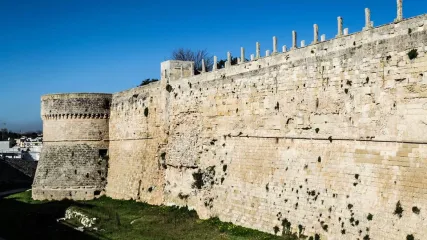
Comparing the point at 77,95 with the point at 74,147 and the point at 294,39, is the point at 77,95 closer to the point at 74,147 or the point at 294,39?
the point at 74,147

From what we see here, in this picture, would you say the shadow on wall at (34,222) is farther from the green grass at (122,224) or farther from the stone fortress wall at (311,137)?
the stone fortress wall at (311,137)

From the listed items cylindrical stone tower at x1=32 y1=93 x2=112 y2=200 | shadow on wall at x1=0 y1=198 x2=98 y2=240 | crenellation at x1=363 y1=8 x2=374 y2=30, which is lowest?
shadow on wall at x1=0 y1=198 x2=98 y2=240

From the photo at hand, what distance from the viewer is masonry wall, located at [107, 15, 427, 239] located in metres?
11.7

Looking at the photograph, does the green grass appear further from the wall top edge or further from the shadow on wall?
the wall top edge

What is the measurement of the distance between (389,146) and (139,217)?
39.5ft

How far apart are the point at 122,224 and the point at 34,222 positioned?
518 cm

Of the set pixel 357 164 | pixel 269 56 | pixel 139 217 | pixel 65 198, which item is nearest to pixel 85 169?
pixel 65 198

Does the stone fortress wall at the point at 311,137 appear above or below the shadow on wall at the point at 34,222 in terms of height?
above

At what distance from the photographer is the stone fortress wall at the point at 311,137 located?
11664 millimetres

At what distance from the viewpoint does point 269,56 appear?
651 inches

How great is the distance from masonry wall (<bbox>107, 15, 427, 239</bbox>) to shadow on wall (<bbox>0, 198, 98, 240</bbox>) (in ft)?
15.5

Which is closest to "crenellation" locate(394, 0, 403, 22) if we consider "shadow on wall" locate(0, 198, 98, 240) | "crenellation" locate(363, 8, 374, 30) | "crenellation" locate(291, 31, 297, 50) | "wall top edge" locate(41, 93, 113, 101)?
"crenellation" locate(363, 8, 374, 30)

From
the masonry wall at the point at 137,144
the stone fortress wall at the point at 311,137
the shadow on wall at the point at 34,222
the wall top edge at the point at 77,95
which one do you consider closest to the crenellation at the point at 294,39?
the stone fortress wall at the point at 311,137

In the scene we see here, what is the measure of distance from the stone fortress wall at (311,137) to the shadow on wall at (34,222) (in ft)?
15.3
